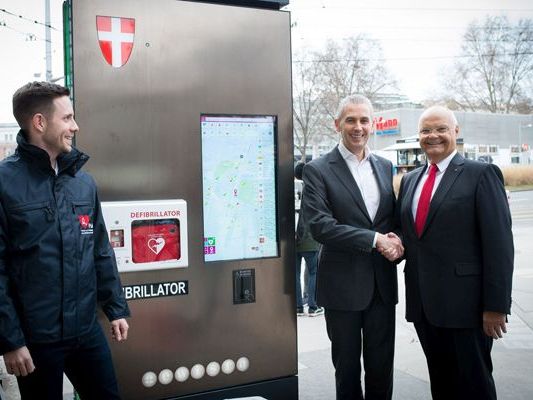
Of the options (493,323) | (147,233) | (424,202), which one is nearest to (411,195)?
(424,202)

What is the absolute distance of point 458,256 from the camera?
9.49ft

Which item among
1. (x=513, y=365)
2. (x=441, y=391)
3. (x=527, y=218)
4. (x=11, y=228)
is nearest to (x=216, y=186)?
(x=11, y=228)

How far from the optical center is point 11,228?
87.7 inches

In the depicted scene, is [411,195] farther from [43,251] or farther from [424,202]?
[43,251]

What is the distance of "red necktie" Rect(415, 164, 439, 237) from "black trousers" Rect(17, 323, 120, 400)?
5.36 ft

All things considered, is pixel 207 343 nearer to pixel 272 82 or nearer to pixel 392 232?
pixel 392 232

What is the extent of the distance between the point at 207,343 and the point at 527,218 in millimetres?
14923

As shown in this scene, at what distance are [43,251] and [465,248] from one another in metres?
1.95

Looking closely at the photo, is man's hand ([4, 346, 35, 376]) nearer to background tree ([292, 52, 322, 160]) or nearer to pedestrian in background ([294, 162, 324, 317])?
pedestrian in background ([294, 162, 324, 317])

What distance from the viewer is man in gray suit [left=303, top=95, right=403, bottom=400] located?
10.0ft

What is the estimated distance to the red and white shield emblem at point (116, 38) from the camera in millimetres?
2727

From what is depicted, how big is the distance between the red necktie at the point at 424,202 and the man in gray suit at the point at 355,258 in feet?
0.47

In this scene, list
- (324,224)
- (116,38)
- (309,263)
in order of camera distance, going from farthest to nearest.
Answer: (309,263) < (324,224) < (116,38)

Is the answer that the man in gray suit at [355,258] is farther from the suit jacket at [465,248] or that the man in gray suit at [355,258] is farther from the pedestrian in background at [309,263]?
the pedestrian in background at [309,263]
